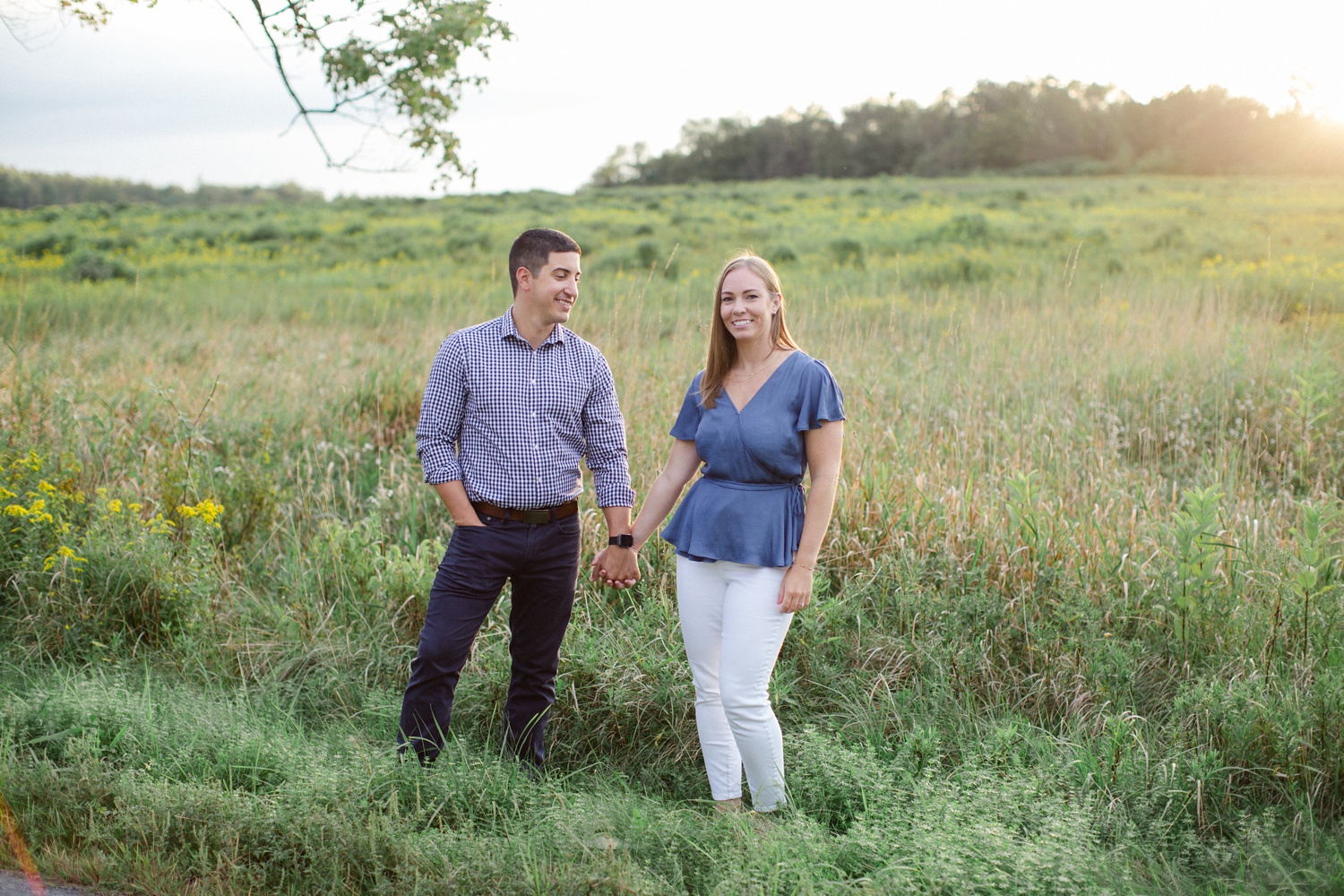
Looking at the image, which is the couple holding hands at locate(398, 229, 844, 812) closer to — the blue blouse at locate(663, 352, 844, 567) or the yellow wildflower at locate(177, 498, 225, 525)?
the blue blouse at locate(663, 352, 844, 567)

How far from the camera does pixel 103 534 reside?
201 inches

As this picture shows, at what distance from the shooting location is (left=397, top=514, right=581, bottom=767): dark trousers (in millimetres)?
3441

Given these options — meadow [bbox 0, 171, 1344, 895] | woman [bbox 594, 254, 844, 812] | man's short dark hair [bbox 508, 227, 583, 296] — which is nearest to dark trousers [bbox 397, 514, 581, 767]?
meadow [bbox 0, 171, 1344, 895]

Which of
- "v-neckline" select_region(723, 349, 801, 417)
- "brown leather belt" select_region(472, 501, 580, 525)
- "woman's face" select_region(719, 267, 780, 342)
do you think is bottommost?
"brown leather belt" select_region(472, 501, 580, 525)

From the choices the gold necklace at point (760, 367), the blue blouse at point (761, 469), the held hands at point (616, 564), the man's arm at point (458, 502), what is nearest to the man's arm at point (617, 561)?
the held hands at point (616, 564)

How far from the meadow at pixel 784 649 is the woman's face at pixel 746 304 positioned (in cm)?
164

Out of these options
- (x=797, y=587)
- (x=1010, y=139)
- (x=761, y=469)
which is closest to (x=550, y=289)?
(x=761, y=469)

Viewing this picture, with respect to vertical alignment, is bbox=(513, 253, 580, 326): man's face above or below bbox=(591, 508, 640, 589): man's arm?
above

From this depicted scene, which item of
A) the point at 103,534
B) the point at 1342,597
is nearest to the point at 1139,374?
the point at 1342,597

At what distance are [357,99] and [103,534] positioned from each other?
2.91 meters

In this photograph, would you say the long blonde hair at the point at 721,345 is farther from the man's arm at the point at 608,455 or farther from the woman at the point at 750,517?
the man's arm at the point at 608,455

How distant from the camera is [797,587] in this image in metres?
3.07

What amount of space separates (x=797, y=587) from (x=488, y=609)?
4.03 ft

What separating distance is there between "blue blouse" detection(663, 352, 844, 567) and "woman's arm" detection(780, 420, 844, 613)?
45 millimetres
